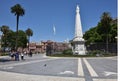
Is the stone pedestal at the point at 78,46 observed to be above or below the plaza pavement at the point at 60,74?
above

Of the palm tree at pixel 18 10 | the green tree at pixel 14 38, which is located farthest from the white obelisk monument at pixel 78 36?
the green tree at pixel 14 38

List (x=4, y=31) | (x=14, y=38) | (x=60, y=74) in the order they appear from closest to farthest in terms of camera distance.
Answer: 1. (x=60, y=74)
2. (x=4, y=31)
3. (x=14, y=38)

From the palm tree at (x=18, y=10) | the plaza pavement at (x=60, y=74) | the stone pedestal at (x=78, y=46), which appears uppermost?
the palm tree at (x=18, y=10)

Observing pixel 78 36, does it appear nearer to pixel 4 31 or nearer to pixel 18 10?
pixel 18 10

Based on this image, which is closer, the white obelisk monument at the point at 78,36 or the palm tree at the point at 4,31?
the white obelisk monument at the point at 78,36

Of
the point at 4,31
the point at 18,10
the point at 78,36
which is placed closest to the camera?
the point at 78,36

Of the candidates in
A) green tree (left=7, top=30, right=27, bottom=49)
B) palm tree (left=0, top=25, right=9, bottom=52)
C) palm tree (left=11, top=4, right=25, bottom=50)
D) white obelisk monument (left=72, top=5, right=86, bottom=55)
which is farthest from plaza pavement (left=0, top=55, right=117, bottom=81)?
green tree (left=7, top=30, right=27, bottom=49)

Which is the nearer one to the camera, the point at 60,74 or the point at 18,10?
the point at 60,74

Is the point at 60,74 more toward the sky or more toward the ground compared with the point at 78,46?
more toward the ground

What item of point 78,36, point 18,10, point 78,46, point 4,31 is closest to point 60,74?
point 78,36

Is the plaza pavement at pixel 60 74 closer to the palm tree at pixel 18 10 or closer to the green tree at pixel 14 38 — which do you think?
the palm tree at pixel 18 10

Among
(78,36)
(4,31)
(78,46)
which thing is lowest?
(78,46)

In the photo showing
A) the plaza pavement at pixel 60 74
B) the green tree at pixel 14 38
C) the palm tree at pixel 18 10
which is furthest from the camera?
the green tree at pixel 14 38

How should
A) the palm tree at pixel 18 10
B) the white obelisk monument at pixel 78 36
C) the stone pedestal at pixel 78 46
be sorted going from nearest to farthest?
the white obelisk monument at pixel 78 36 → the stone pedestal at pixel 78 46 → the palm tree at pixel 18 10
